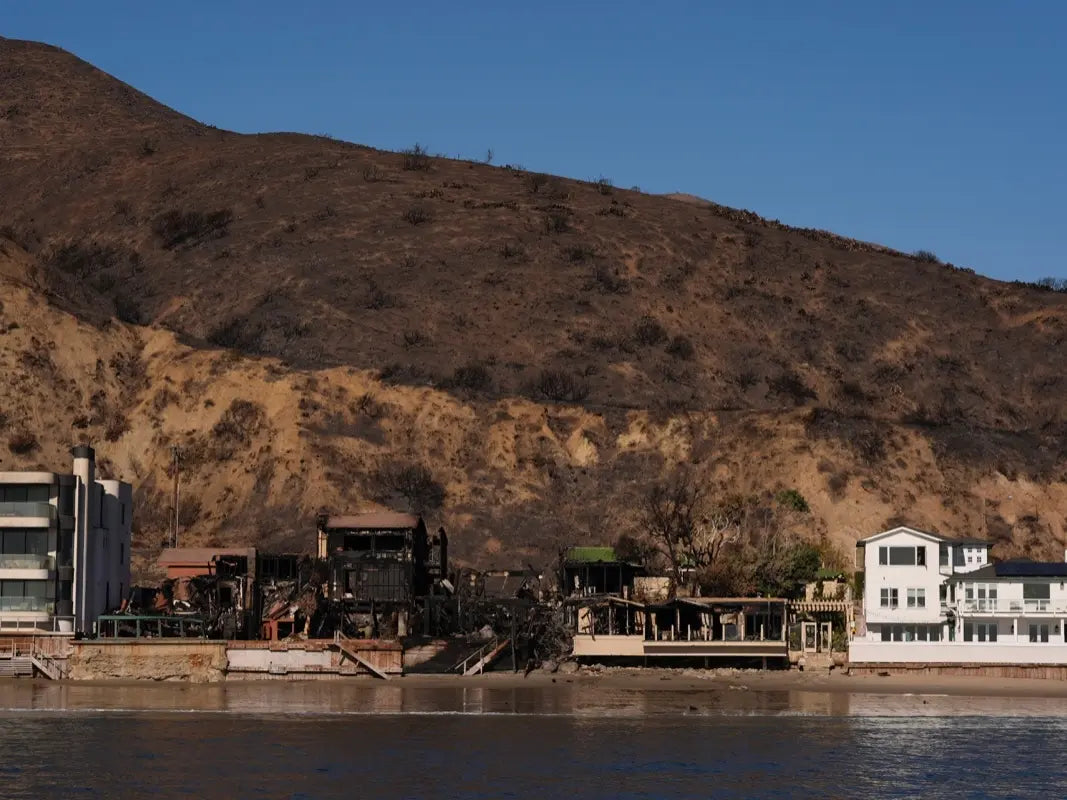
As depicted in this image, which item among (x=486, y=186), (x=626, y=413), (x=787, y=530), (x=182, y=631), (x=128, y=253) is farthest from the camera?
(x=486, y=186)

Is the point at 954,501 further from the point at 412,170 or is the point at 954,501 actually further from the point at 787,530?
the point at 412,170

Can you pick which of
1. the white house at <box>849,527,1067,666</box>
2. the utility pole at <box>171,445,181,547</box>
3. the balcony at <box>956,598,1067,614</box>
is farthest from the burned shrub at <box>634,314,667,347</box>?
the balcony at <box>956,598,1067,614</box>

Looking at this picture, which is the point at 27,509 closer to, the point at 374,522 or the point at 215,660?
the point at 215,660

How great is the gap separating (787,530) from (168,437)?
39322 mm

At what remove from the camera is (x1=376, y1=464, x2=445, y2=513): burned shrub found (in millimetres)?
107938

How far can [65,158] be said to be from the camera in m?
180

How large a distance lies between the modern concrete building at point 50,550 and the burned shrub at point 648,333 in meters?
60.2

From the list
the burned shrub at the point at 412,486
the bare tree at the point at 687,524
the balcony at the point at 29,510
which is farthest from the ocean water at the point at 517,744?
the burned shrub at the point at 412,486

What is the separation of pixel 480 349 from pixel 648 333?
44.8 feet

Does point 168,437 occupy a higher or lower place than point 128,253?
lower

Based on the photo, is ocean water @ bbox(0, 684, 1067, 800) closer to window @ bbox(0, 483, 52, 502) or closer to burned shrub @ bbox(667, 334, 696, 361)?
window @ bbox(0, 483, 52, 502)

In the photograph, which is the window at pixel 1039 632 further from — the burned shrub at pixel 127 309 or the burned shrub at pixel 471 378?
the burned shrub at pixel 127 309

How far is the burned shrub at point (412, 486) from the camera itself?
107938 millimetres

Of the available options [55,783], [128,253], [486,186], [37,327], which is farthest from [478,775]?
[486,186]
